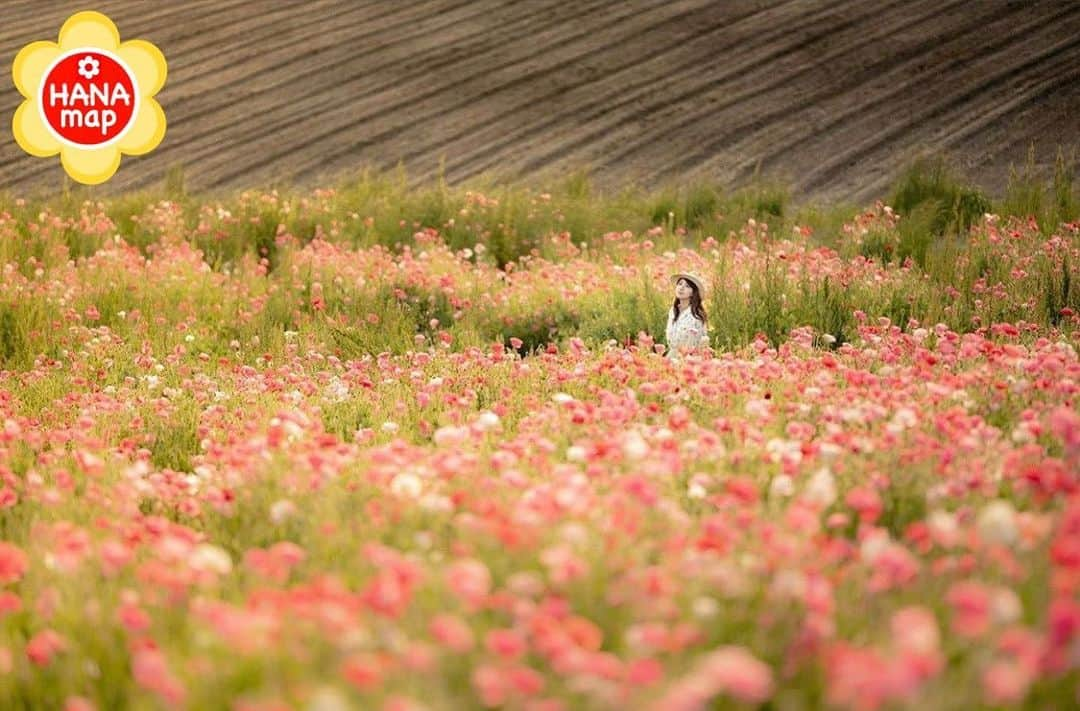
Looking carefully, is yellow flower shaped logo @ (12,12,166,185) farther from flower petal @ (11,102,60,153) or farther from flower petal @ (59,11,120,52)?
flower petal @ (11,102,60,153)

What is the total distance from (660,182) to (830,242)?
4.53 metres

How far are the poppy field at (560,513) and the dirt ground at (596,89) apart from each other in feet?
23.9

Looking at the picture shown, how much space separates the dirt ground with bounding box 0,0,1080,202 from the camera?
46.9 ft

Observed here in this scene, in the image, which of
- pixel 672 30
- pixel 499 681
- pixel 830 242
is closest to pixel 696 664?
pixel 499 681

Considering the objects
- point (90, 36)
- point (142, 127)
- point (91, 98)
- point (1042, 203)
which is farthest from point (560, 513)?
point (90, 36)

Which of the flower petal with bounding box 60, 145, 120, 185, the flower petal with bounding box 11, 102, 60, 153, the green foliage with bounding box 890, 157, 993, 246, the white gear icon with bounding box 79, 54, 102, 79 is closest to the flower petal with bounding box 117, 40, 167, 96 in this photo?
the white gear icon with bounding box 79, 54, 102, 79

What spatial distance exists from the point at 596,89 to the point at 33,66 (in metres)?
7.55

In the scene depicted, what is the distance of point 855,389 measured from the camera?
12.2 feet

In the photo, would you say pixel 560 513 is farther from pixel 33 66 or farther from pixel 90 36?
pixel 33 66

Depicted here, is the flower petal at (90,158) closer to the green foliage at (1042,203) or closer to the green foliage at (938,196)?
the green foliage at (938,196)

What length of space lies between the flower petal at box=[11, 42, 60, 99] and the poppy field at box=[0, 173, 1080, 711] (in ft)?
16.9

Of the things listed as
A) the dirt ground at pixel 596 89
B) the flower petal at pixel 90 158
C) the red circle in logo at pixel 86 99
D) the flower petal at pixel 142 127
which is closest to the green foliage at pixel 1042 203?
the dirt ground at pixel 596 89

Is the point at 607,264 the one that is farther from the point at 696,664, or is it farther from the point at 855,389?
the point at 696,664

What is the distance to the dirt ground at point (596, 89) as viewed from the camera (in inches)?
563
